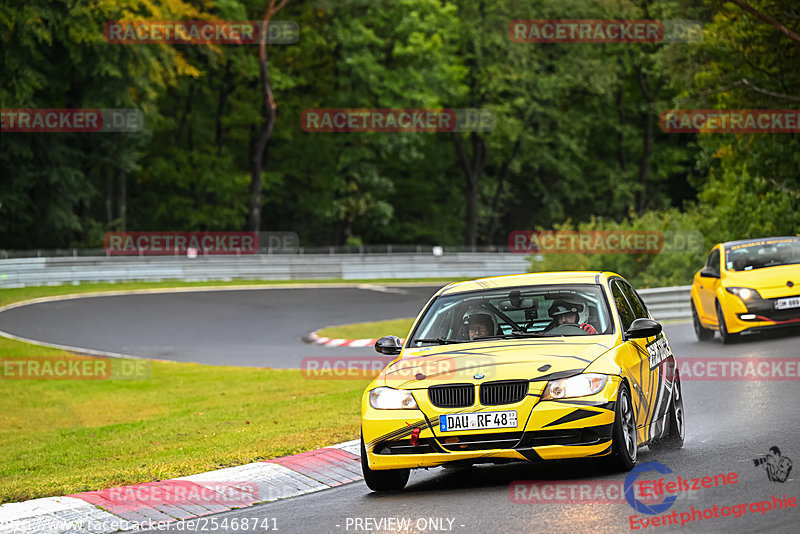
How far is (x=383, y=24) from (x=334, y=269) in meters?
15.4

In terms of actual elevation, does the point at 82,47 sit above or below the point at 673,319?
above

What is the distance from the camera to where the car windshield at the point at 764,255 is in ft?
60.7

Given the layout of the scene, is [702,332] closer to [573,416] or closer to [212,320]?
[573,416]

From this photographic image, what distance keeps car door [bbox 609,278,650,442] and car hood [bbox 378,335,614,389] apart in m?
0.27

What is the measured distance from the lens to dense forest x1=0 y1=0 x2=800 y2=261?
158 ft

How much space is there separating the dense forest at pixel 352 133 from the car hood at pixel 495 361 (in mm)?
26961

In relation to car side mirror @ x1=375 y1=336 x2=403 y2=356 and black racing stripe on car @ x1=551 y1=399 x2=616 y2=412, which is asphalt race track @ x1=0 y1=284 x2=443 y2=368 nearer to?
car side mirror @ x1=375 y1=336 x2=403 y2=356

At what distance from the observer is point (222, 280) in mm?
46750

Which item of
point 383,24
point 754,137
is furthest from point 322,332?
point 383,24

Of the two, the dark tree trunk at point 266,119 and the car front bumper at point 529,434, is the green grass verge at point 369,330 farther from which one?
the dark tree trunk at point 266,119

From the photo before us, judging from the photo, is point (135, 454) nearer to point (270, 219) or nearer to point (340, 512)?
point (340, 512)

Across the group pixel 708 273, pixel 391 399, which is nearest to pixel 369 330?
pixel 708 273

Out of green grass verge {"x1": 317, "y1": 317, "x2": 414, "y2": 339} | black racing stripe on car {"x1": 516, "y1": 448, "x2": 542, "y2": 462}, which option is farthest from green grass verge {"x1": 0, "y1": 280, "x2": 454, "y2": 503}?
green grass verge {"x1": 317, "y1": 317, "x2": 414, "y2": 339}

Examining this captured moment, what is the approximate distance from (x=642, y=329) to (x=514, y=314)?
121 cm
